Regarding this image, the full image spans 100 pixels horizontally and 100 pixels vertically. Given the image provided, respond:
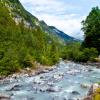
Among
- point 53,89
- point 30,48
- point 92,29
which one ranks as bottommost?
point 53,89

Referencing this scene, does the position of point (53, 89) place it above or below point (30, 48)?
below

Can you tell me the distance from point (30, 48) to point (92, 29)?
2657 cm

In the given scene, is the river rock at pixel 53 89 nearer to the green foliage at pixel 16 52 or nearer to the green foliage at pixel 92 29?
the green foliage at pixel 16 52

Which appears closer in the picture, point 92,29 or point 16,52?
point 16,52

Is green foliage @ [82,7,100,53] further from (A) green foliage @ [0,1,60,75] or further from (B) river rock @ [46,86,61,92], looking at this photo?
(B) river rock @ [46,86,61,92]

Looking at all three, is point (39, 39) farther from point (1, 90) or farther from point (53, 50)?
point (1, 90)

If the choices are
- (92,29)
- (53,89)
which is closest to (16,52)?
(53,89)

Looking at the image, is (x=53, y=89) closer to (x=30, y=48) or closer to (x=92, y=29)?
(x=30, y=48)

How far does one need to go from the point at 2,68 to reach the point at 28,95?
2503 centimetres

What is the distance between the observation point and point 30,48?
107 m

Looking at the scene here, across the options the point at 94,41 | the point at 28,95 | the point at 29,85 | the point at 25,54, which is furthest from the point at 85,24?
the point at 28,95

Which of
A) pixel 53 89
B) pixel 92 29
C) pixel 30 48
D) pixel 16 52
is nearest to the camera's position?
pixel 53 89

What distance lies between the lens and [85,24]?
13012 centimetres

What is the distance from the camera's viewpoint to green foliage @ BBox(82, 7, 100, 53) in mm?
122550
